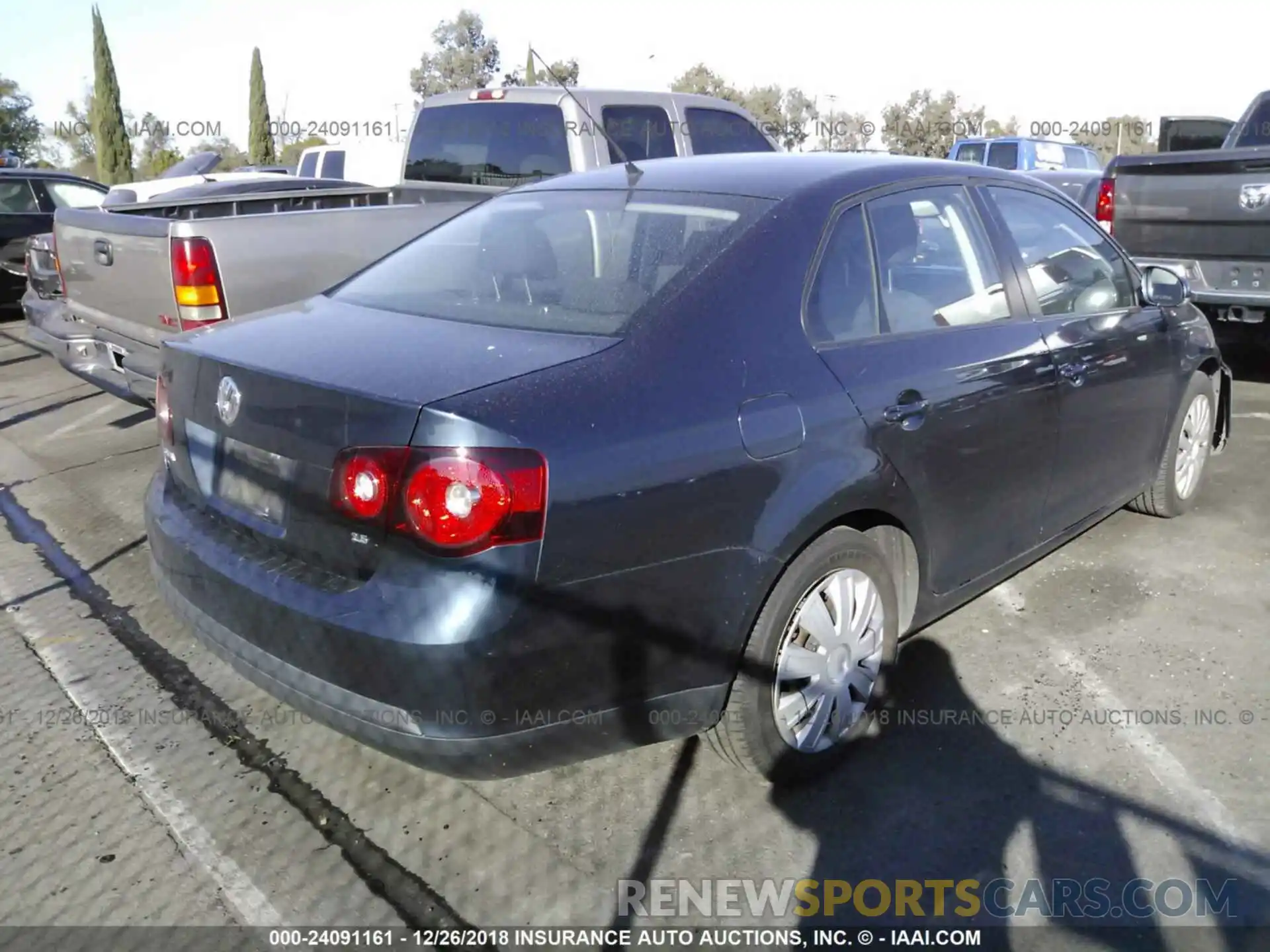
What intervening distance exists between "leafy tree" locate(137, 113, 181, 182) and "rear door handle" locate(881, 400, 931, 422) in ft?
134

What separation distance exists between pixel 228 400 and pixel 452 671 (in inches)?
40.0

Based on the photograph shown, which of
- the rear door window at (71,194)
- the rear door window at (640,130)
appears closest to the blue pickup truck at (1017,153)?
the rear door window at (640,130)

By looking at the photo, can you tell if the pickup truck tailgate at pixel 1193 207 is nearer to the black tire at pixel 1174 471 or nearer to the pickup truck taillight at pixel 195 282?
the black tire at pixel 1174 471

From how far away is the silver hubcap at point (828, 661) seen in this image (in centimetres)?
300

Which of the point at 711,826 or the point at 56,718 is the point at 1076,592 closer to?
the point at 711,826

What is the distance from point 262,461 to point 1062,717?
2.52 m

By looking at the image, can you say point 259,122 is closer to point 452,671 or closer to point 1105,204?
point 1105,204

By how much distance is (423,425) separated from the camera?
2.38m

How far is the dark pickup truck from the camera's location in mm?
7035

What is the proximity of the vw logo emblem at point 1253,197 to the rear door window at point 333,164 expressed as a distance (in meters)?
14.5

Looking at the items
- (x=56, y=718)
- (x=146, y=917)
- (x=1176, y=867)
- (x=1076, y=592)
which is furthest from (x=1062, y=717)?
(x=56, y=718)

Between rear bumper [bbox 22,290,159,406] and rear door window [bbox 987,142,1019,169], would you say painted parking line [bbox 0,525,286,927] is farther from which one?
rear door window [bbox 987,142,1019,169]

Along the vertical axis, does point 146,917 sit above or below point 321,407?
below

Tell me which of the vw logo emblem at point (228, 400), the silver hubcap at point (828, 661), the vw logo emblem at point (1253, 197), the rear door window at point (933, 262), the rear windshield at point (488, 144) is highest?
the rear windshield at point (488, 144)
